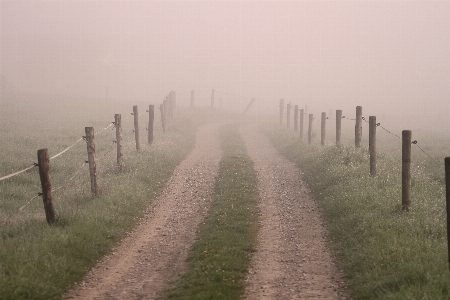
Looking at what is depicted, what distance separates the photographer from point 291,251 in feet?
36.9

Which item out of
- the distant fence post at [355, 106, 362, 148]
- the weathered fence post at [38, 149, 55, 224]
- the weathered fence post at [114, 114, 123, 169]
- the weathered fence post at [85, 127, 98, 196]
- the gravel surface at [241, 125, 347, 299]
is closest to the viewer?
the gravel surface at [241, 125, 347, 299]

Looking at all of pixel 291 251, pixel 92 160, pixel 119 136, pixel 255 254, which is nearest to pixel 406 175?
pixel 291 251

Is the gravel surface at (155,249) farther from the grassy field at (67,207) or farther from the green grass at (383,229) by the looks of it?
the green grass at (383,229)

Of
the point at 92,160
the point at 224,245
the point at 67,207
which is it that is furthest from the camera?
the point at 92,160

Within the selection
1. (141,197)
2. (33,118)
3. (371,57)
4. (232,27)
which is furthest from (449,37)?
(141,197)

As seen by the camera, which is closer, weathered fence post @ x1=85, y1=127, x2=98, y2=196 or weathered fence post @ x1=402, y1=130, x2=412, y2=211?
weathered fence post @ x1=402, y1=130, x2=412, y2=211

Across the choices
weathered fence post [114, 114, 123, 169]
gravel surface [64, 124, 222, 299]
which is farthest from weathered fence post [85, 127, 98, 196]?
weathered fence post [114, 114, 123, 169]

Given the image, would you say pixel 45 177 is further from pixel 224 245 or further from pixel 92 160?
pixel 224 245

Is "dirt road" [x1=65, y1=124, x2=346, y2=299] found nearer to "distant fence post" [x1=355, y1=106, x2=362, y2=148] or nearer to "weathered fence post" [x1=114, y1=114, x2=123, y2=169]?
"weathered fence post" [x1=114, y1=114, x2=123, y2=169]

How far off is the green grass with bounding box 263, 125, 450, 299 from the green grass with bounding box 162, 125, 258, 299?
7.25 ft

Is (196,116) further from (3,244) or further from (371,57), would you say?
(371,57)

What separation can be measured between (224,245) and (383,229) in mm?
3954

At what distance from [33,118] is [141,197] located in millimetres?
35289

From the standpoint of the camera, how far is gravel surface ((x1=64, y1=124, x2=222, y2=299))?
9.20m
